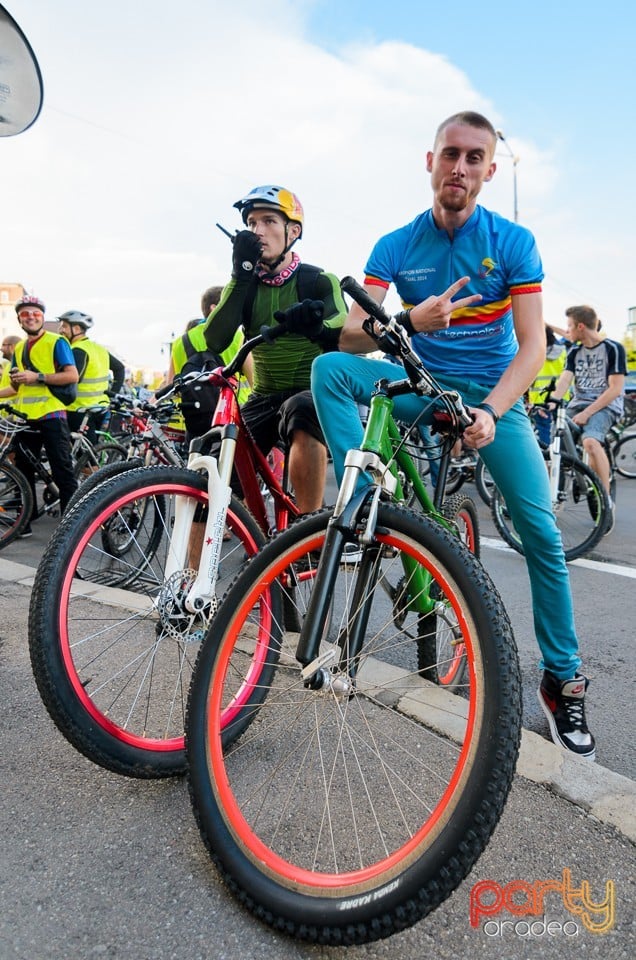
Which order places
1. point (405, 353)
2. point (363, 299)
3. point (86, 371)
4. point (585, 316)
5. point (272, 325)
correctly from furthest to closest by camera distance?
point (86, 371) < point (585, 316) < point (272, 325) < point (405, 353) < point (363, 299)

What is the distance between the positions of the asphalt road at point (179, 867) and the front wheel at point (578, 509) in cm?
312

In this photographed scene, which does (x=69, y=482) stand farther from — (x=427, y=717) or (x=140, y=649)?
(x=427, y=717)

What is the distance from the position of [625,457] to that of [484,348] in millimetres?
10051

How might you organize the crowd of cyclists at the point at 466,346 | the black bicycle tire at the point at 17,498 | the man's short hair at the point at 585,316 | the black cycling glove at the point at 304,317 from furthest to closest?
the man's short hair at the point at 585,316 < the black bicycle tire at the point at 17,498 < the crowd of cyclists at the point at 466,346 < the black cycling glove at the point at 304,317

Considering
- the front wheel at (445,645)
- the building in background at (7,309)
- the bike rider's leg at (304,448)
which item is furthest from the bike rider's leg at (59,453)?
the building in background at (7,309)

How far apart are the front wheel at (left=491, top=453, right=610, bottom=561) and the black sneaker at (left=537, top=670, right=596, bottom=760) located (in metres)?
2.97

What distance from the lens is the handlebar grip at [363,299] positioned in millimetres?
1779

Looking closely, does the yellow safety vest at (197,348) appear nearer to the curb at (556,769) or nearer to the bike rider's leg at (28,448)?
the bike rider's leg at (28,448)

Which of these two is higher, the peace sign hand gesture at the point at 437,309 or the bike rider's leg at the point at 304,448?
the peace sign hand gesture at the point at 437,309

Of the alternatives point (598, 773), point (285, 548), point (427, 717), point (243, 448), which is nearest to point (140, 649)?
point (243, 448)

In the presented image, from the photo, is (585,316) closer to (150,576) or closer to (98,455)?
(98,455)

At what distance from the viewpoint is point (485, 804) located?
130cm

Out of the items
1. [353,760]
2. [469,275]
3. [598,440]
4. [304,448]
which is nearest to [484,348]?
[469,275]

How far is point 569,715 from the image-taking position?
8.09ft
